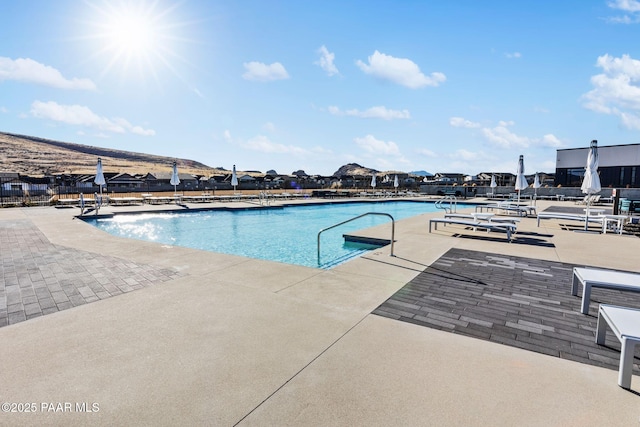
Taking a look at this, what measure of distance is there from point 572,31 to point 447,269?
490 inches

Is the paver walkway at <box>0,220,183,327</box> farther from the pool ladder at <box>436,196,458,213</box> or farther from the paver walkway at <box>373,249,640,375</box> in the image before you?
the pool ladder at <box>436,196,458,213</box>

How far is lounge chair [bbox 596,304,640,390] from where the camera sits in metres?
2.37

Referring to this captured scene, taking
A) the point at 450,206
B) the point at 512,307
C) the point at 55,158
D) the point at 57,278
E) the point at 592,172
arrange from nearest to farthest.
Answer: the point at 512,307 → the point at 57,278 → the point at 592,172 → the point at 450,206 → the point at 55,158

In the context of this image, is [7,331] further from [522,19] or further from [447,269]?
[522,19]

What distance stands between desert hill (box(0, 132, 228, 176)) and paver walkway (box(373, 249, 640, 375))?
94936 mm

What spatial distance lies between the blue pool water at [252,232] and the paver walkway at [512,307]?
→ 3.57 metres

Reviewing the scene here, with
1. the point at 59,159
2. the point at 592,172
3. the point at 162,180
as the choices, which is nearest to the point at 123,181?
the point at 162,180

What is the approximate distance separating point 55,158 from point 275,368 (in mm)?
139398

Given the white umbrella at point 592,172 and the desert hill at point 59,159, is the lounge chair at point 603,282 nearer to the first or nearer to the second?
the white umbrella at point 592,172

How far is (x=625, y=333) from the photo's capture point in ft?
7.83

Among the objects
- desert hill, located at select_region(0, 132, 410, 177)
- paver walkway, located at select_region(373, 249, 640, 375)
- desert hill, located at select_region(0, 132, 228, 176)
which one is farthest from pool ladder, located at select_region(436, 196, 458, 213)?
desert hill, located at select_region(0, 132, 228, 176)

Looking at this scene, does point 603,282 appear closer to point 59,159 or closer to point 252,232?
point 252,232

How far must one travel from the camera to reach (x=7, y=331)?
3.29 metres

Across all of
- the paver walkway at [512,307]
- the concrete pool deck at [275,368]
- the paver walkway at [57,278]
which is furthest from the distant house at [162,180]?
the paver walkway at [512,307]
